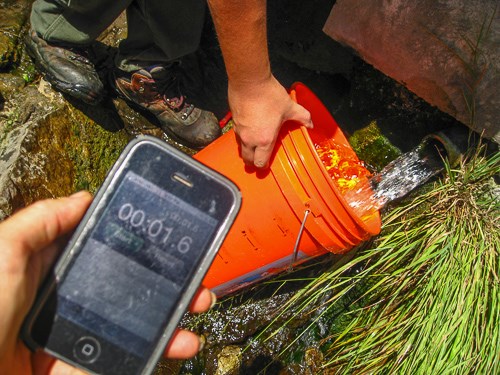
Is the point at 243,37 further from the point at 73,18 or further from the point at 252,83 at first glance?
the point at 73,18

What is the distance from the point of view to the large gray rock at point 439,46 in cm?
205

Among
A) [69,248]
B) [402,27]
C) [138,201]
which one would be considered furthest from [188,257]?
[402,27]

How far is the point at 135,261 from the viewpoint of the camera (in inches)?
55.4

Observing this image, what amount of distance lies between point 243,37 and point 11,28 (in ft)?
5.13

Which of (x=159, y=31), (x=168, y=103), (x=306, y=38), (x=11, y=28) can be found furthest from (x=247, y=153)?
(x=11, y=28)

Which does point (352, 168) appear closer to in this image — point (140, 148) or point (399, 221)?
point (399, 221)

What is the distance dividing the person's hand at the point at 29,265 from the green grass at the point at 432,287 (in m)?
1.09

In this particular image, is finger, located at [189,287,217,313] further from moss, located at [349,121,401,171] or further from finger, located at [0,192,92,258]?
moss, located at [349,121,401,171]

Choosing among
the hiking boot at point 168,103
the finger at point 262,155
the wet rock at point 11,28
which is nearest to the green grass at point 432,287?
the finger at point 262,155

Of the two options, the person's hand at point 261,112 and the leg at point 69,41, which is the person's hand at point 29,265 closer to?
the person's hand at point 261,112

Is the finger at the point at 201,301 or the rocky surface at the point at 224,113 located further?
the rocky surface at the point at 224,113

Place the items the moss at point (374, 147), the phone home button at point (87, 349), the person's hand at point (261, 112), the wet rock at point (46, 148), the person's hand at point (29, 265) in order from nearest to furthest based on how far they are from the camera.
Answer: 1. the person's hand at point (29, 265)
2. the phone home button at point (87, 349)
3. the person's hand at point (261, 112)
4. the wet rock at point (46, 148)
5. the moss at point (374, 147)

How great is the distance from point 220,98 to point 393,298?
1.37 metres

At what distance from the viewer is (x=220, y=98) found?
9.10 ft
